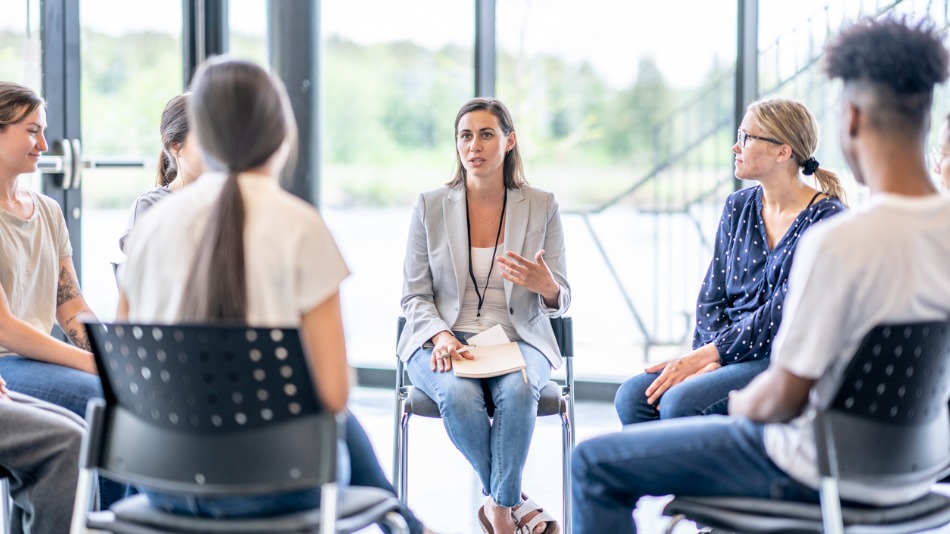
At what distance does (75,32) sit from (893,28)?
3336 mm

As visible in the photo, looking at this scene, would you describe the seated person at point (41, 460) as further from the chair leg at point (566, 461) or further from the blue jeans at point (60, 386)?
the chair leg at point (566, 461)

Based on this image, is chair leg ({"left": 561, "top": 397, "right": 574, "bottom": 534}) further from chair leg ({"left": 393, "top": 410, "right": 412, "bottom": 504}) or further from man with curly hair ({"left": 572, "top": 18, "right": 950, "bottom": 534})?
man with curly hair ({"left": 572, "top": 18, "right": 950, "bottom": 534})

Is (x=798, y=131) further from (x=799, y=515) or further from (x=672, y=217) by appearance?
(x=672, y=217)

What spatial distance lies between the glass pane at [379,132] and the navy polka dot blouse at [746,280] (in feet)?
8.10

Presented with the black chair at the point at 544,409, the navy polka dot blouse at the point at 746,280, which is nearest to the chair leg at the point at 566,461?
the black chair at the point at 544,409

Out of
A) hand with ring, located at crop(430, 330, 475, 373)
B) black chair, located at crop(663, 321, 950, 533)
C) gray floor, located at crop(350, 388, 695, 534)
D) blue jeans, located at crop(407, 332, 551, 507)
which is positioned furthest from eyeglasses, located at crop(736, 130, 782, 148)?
gray floor, located at crop(350, 388, 695, 534)

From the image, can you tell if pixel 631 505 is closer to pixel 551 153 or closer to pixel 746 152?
pixel 746 152

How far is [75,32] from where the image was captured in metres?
4.02

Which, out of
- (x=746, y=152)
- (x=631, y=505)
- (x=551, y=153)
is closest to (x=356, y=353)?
(x=551, y=153)

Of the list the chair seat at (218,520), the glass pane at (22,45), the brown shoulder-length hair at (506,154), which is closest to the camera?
the chair seat at (218,520)

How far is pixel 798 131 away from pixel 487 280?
1014mm

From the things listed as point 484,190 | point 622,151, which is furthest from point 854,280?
point 622,151

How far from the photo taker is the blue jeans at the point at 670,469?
5.96 feet

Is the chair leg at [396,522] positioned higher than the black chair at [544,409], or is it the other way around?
the chair leg at [396,522]
